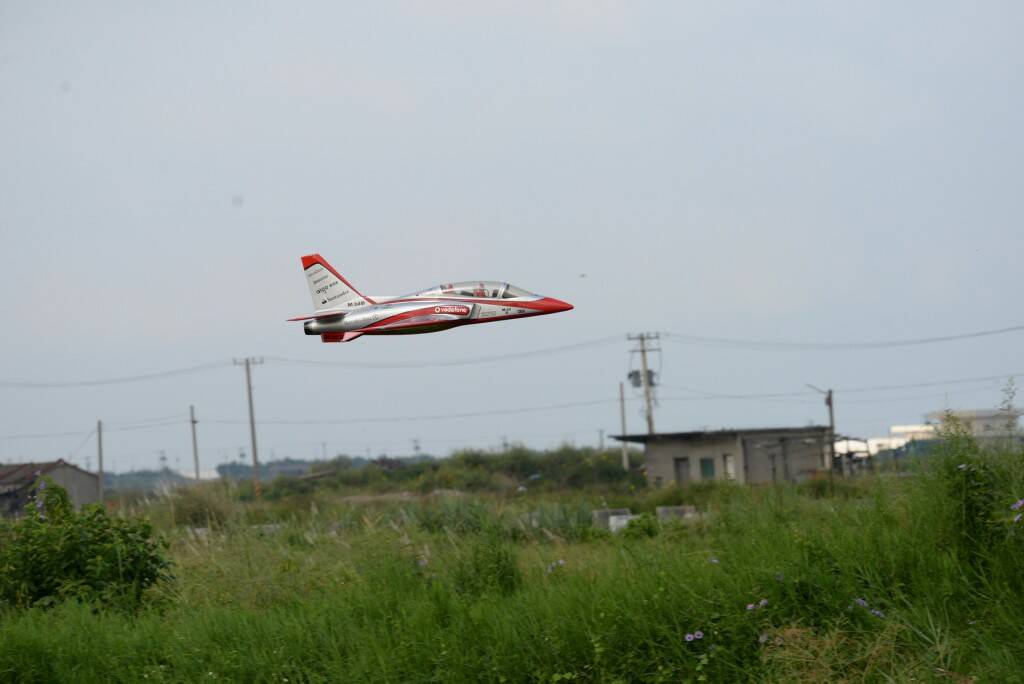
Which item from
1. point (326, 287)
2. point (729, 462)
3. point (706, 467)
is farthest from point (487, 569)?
point (706, 467)

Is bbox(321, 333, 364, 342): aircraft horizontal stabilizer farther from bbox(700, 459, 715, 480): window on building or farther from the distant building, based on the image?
bbox(700, 459, 715, 480): window on building

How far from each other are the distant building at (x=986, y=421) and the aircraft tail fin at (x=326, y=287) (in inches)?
342

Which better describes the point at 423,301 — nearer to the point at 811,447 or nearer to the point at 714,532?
the point at 714,532

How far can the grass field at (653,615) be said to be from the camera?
27.9 feet

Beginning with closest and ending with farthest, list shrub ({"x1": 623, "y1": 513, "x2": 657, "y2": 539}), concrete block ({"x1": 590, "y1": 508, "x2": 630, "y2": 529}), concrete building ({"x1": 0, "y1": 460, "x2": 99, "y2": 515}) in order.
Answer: shrub ({"x1": 623, "y1": 513, "x2": 657, "y2": 539}) → concrete building ({"x1": 0, "y1": 460, "x2": 99, "y2": 515}) → concrete block ({"x1": 590, "y1": 508, "x2": 630, "y2": 529})

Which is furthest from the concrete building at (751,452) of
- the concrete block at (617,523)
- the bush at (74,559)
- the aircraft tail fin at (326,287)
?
the aircraft tail fin at (326,287)

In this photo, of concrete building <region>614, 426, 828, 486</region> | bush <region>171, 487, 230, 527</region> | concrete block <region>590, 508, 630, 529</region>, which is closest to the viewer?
concrete block <region>590, 508, 630, 529</region>

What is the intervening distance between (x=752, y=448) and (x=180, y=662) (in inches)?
1632

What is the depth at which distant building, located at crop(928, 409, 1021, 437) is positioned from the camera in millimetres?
9953

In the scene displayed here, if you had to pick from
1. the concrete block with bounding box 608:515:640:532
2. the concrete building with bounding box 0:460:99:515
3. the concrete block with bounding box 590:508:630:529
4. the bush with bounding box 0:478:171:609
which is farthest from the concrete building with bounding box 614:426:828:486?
the bush with bounding box 0:478:171:609

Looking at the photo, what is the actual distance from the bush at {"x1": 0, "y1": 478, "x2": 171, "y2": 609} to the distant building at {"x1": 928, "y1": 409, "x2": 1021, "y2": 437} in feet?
30.9

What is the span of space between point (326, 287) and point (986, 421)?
9452 millimetres

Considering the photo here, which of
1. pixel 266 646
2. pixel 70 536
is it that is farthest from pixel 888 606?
pixel 70 536

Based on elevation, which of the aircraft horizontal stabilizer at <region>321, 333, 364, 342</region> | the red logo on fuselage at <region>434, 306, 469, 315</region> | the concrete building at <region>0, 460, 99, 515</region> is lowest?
the concrete building at <region>0, 460, 99, 515</region>
